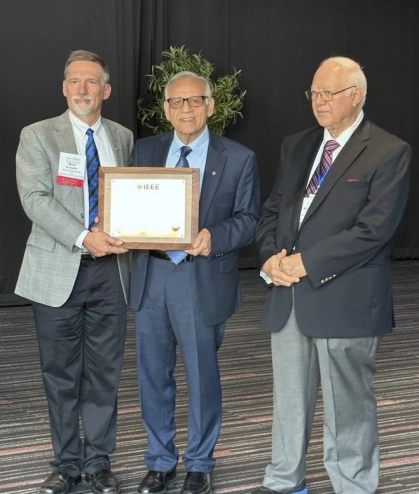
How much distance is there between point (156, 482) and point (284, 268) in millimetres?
1120

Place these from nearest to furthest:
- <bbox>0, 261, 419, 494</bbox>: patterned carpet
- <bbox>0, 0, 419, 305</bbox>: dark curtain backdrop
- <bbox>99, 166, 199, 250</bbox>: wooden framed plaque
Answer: <bbox>99, 166, 199, 250</bbox>: wooden framed plaque → <bbox>0, 261, 419, 494</bbox>: patterned carpet → <bbox>0, 0, 419, 305</bbox>: dark curtain backdrop

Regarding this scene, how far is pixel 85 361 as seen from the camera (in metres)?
3.88

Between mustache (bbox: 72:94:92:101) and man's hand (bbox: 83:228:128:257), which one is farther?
mustache (bbox: 72:94:92:101)

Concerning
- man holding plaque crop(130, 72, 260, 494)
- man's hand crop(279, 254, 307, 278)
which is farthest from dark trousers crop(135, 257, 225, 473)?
man's hand crop(279, 254, 307, 278)

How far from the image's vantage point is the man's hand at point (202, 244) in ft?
11.6

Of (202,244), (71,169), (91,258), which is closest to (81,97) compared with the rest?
(71,169)

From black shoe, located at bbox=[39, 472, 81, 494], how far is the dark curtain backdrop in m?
5.23

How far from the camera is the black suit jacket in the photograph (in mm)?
3275

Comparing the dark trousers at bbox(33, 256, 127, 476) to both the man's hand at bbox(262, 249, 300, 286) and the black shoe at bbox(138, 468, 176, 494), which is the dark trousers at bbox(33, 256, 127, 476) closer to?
the black shoe at bbox(138, 468, 176, 494)

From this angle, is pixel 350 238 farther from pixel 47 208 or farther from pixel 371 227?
pixel 47 208

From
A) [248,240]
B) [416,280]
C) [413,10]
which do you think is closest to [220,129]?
[416,280]

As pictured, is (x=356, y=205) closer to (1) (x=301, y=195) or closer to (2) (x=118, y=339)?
(1) (x=301, y=195)

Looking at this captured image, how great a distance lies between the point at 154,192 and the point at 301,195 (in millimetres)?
595

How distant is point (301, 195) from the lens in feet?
11.4
